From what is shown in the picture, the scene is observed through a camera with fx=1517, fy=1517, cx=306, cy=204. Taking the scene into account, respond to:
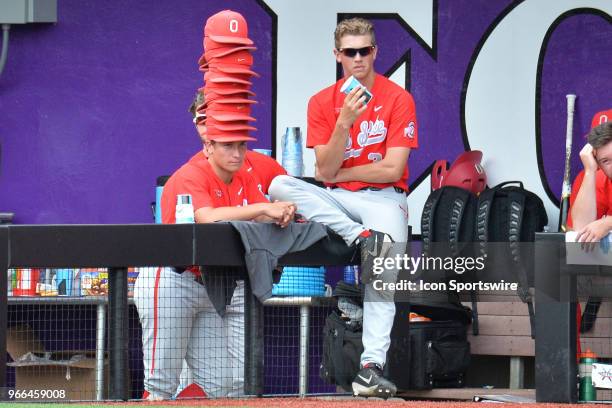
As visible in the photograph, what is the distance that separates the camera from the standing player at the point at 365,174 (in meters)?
6.32

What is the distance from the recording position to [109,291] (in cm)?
619

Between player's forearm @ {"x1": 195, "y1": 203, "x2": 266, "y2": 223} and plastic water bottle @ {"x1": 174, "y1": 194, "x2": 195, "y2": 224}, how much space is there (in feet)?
0.19

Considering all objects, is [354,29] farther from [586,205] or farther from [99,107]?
[99,107]

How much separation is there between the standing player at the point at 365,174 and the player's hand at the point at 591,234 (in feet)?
2.66

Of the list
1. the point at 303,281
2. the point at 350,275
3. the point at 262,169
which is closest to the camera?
the point at 262,169

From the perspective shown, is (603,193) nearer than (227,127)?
No

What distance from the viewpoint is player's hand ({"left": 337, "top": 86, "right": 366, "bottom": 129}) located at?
20.9 feet

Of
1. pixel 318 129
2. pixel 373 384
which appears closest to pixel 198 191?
pixel 318 129

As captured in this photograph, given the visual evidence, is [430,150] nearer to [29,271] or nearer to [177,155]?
[177,155]

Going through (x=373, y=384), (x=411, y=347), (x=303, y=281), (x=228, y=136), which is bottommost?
(x=373, y=384)

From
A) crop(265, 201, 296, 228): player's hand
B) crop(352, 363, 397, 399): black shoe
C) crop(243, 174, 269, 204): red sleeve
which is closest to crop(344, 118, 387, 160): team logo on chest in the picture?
crop(243, 174, 269, 204): red sleeve

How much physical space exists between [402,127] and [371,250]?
2.11 feet

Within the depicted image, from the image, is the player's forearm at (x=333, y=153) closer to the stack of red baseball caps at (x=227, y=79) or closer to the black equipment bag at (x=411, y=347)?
the stack of red baseball caps at (x=227, y=79)

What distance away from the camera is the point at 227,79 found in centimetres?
649
